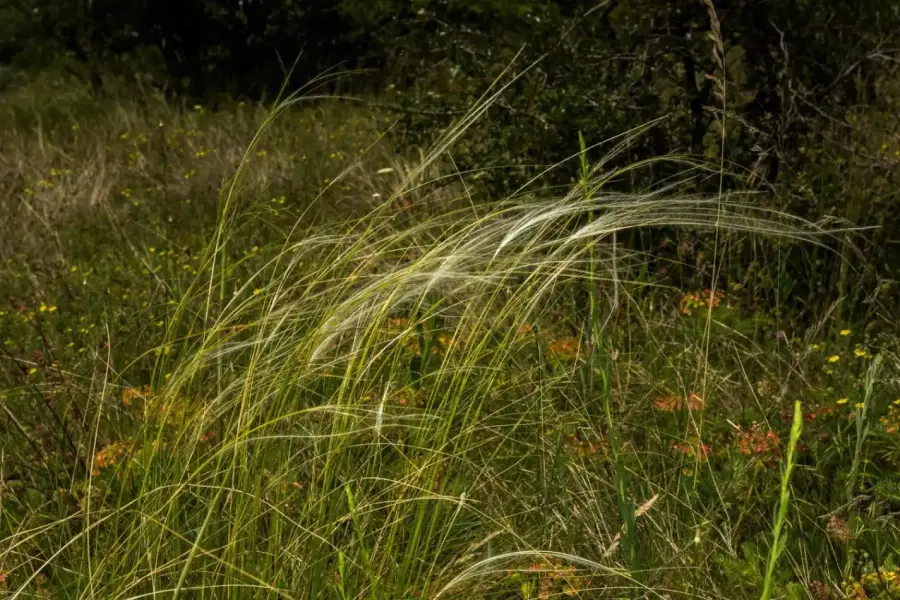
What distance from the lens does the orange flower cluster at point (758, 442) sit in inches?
79.4

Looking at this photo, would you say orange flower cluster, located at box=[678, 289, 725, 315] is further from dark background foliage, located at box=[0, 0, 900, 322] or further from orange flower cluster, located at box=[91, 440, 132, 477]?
orange flower cluster, located at box=[91, 440, 132, 477]

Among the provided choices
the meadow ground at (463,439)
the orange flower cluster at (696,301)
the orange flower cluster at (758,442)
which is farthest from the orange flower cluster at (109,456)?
the orange flower cluster at (696,301)

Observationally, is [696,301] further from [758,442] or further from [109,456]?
[109,456]

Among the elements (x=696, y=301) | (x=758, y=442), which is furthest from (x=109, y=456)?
(x=696, y=301)

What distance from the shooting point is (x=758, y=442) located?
6.68 ft

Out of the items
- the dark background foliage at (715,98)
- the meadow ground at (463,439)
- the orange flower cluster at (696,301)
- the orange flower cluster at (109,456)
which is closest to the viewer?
the meadow ground at (463,439)

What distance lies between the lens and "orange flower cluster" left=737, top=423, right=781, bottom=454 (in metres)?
2.02

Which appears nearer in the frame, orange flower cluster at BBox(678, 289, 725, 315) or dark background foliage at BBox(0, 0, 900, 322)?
orange flower cluster at BBox(678, 289, 725, 315)

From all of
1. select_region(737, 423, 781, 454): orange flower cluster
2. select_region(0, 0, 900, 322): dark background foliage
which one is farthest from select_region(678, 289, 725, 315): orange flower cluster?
select_region(737, 423, 781, 454): orange flower cluster

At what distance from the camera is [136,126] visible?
6.92m

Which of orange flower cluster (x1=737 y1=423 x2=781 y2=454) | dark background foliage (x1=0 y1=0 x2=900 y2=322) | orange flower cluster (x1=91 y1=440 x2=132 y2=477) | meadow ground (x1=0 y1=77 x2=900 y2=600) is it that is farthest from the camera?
dark background foliage (x1=0 y1=0 x2=900 y2=322)

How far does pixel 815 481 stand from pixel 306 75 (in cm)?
917

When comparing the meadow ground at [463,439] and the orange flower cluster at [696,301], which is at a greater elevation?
the meadow ground at [463,439]

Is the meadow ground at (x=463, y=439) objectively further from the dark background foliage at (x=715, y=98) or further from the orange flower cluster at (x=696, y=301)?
the dark background foliage at (x=715, y=98)
